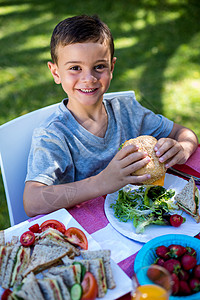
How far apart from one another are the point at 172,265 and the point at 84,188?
0.64 metres

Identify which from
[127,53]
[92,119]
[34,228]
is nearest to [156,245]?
[34,228]

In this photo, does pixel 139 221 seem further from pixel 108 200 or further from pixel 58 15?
pixel 58 15

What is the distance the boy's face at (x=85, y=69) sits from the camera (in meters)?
1.80

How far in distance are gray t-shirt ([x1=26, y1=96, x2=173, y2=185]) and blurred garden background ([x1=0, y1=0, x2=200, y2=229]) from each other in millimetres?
1452

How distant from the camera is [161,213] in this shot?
1532 millimetres

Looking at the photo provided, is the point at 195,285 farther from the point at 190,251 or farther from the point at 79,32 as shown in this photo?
the point at 79,32

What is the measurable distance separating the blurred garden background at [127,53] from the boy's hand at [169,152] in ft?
6.31

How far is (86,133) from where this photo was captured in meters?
2.01

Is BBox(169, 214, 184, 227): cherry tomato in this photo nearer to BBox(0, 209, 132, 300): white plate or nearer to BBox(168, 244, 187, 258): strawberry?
BBox(168, 244, 187, 258): strawberry

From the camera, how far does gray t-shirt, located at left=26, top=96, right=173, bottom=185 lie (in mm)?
1795

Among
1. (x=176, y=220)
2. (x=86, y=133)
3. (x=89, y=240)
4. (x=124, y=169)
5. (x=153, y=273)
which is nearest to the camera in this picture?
(x=153, y=273)

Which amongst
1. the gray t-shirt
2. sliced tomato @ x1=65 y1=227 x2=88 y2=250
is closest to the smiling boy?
the gray t-shirt

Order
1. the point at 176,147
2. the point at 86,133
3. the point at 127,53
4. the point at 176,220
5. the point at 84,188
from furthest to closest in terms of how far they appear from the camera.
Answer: the point at 127,53 → the point at 86,133 → the point at 176,147 → the point at 84,188 → the point at 176,220

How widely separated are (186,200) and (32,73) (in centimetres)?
393
